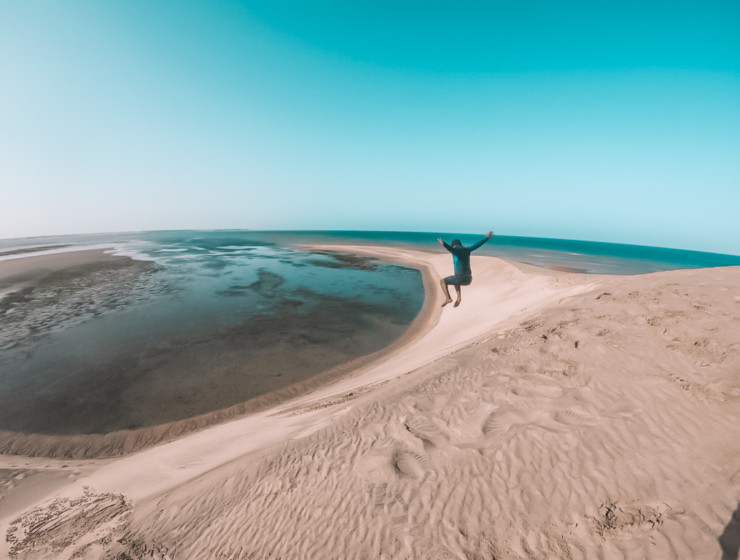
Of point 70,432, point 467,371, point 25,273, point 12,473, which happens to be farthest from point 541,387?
point 25,273

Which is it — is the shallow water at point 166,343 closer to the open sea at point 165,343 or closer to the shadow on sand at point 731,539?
the open sea at point 165,343

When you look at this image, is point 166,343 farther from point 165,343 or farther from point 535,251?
point 535,251

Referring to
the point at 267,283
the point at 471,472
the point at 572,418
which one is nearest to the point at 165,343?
the point at 471,472

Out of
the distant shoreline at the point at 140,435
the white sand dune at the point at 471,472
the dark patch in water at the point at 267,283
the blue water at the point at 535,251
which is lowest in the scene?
the distant shoreline at the point at 140,435

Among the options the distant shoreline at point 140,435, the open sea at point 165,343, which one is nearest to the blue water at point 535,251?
the open sea at point 165,343

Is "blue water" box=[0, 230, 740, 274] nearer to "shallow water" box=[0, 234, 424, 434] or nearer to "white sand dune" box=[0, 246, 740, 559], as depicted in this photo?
"shallow water" box=[0, 234, 424, 434]

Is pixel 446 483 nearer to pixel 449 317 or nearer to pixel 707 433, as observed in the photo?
pixel 707 433

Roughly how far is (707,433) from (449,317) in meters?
11.3

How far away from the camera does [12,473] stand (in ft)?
16.3

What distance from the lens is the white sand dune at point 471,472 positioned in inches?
96.6

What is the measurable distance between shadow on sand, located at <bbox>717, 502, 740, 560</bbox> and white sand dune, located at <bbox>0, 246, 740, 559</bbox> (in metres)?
0.01

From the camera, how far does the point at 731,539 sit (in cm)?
210

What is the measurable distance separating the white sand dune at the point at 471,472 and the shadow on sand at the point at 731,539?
1 centimetres

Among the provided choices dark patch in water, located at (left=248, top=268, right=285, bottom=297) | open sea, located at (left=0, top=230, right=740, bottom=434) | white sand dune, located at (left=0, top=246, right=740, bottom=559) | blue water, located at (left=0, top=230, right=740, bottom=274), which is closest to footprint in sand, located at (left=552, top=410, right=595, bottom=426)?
white sand dune, located at (left=0, top=246, right=740, bottom=559)
